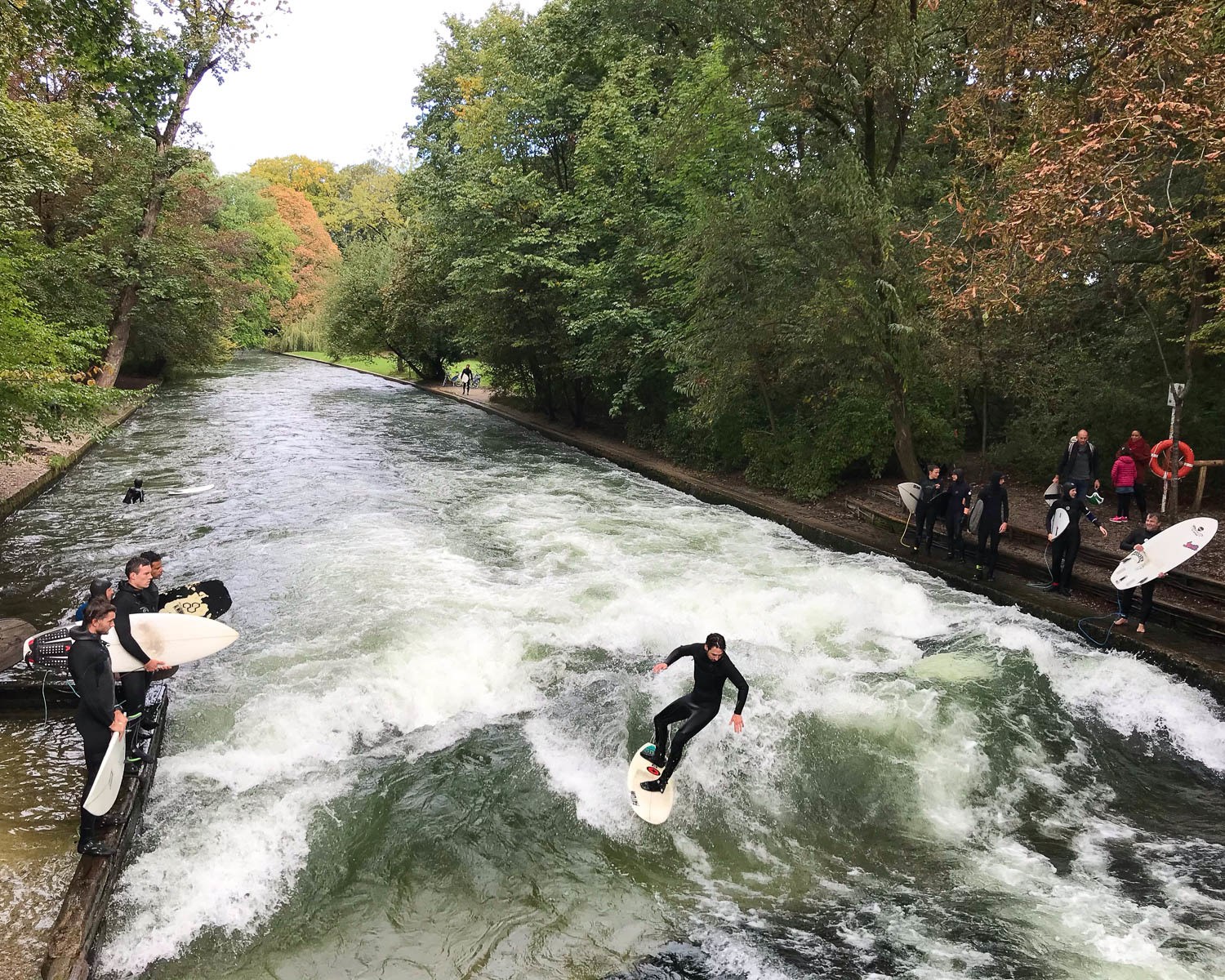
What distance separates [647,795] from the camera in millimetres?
6508

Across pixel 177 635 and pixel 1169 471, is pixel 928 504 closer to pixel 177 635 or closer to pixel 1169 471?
pixel 1169 471

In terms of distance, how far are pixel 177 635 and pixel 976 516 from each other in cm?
1126

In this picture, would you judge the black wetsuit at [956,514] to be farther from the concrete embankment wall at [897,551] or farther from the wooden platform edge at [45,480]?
the wooden platform edge at [45,480]

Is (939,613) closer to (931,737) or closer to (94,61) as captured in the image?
(931,737)

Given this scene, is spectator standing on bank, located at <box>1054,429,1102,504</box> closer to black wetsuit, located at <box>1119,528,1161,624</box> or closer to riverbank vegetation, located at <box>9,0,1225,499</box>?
black wetsuit, located at <box>1119,528,1161,624</box>

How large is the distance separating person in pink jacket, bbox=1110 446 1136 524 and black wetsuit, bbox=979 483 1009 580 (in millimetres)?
1871

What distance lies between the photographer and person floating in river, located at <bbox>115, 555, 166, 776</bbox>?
20.7ft

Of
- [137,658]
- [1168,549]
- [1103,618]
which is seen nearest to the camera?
[137,658]

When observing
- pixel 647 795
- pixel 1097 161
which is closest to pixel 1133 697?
pixel 1097 161

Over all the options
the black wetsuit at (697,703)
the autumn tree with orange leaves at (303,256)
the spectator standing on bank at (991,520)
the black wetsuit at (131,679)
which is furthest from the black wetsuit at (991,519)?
the autumn tree with orange leaves at (303,256)

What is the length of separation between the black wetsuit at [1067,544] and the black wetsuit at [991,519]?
740mm

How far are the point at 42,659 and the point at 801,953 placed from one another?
6.83 meters

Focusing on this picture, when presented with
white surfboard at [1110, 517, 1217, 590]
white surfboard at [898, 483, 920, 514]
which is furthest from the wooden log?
white surfboard at [898, 483, 920, 514]

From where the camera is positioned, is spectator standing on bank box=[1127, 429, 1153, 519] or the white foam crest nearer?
the white foam crest
